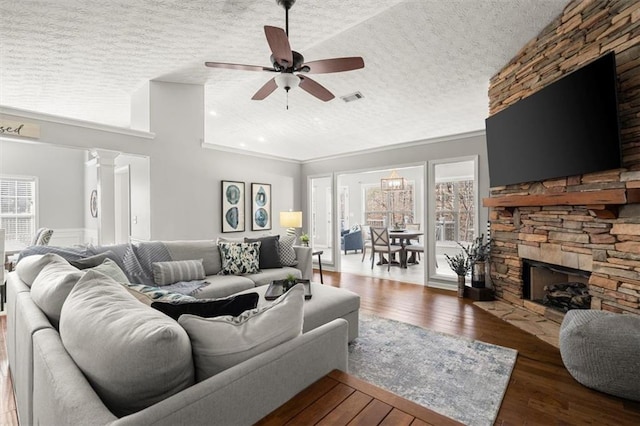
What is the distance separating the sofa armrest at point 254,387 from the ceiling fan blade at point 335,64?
2.16 meters

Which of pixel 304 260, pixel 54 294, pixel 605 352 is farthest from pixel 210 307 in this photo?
pixel 304 260

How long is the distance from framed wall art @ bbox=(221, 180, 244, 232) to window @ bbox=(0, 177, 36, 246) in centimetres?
461

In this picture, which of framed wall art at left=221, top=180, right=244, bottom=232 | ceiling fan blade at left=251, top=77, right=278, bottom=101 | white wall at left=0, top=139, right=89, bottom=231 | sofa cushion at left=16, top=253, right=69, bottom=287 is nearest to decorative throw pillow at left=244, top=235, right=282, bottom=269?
framed wall art at left=221, top=180, right=244, bottom=232

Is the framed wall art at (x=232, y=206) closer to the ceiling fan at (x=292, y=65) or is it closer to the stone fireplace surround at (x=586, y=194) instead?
the ceiling fan at (x=292, y=65)

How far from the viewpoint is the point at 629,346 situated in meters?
2.07

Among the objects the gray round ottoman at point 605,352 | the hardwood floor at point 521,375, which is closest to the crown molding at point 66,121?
the hardwood floor at point 521,375

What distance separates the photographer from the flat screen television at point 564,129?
97.7 inches

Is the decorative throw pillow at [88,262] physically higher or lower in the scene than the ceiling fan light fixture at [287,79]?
lower

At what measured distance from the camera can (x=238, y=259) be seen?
157 inches

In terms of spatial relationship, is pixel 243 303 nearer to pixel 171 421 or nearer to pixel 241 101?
pixel 171 421

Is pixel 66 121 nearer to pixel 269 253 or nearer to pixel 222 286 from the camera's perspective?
pixel 222 286

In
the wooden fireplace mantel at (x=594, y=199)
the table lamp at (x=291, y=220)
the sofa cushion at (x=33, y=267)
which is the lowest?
the sofa cushion at (x=33, y=267)

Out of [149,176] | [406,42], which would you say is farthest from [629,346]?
[149,176]

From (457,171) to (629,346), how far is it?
5470 millimetres
